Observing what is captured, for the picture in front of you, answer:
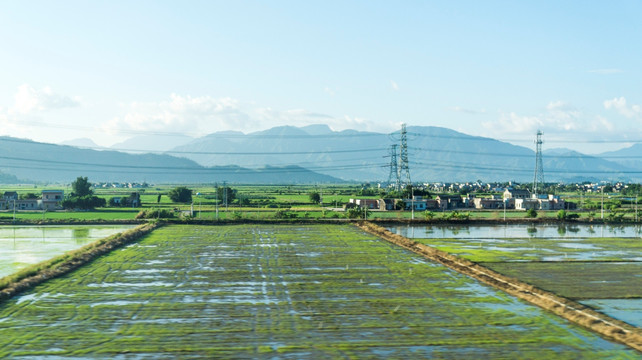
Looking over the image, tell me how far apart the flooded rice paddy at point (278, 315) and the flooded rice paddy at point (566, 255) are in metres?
3.07

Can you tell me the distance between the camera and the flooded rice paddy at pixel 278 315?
45.6 feet

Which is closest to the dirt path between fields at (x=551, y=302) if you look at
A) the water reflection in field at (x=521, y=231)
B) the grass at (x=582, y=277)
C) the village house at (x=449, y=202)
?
the grass at (x=582, y=277)

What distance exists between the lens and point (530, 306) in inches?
736

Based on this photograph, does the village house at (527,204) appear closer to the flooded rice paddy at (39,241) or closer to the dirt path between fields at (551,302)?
the dirt path between fields at (551,302)

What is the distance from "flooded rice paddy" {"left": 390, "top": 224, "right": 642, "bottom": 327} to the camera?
2070 cm

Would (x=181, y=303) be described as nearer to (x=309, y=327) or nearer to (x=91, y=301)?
(x=91, y=301)

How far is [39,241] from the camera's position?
36.3 metres

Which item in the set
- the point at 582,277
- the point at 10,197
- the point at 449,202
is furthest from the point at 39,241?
the point at 449,202

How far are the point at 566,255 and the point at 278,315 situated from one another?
807 inches

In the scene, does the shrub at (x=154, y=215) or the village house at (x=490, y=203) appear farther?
the village house at (x=490, y=203)

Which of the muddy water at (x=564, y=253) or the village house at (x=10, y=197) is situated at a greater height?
the village house at (x=10, y=197)

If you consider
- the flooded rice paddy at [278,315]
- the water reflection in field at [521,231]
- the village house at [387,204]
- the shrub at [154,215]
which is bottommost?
the flooded rice paddy at [278,315]

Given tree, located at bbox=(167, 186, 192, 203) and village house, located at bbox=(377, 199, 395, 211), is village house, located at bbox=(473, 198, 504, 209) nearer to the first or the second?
village house, located at bbox=(377, 199, 395, 211)

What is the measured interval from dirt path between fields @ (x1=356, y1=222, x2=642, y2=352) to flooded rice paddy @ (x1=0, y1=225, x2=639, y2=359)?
0.54 m
